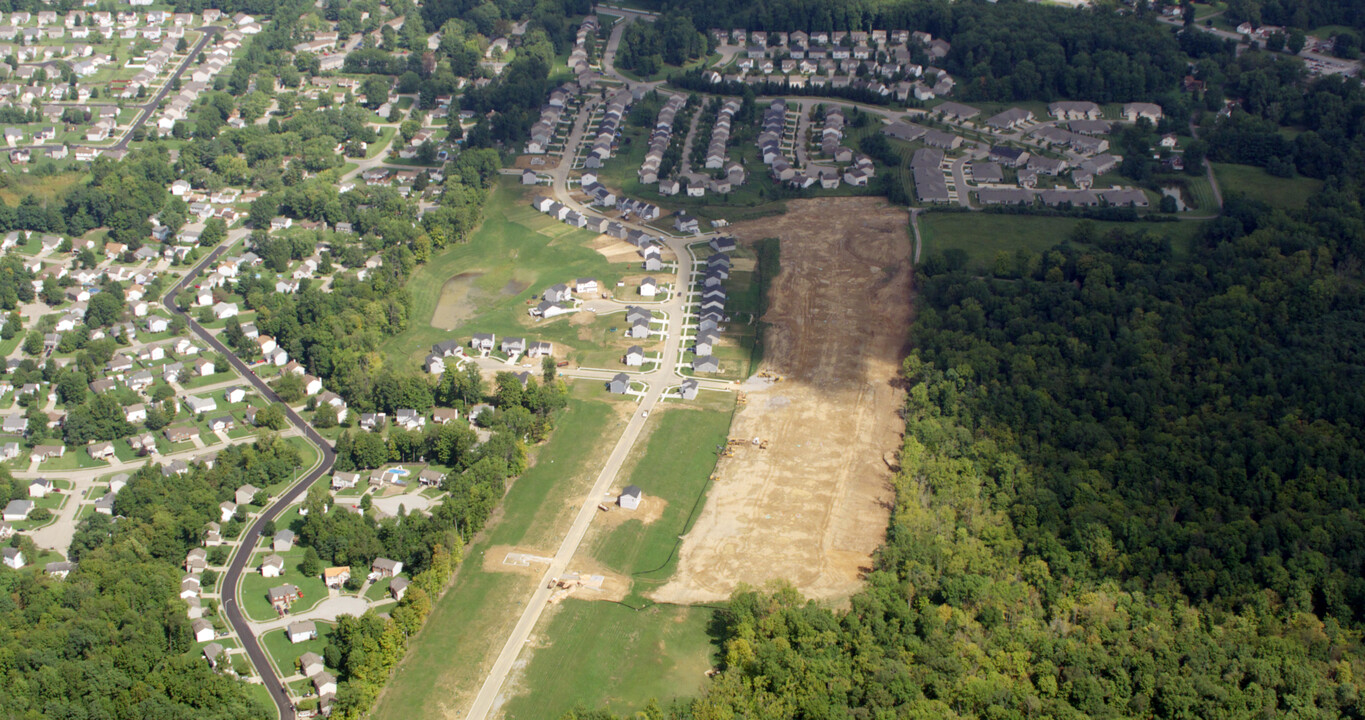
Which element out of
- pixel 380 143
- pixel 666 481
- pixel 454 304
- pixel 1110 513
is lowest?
pixel 454 304

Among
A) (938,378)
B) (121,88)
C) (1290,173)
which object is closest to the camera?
(938,378)

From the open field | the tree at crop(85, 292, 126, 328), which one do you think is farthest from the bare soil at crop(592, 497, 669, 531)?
the tree at crop(85, 292, 126, 328)

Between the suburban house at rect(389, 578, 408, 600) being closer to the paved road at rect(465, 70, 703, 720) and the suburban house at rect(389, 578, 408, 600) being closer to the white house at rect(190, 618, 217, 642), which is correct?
the paved road at rect(465, 70, 703, 720)

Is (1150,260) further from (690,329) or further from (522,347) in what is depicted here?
(522,347)

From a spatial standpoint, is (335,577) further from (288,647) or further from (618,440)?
(618,440)

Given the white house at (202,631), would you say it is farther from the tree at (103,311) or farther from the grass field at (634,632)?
the tree at (103,311)

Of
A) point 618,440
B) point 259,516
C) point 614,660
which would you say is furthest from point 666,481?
point 259,516

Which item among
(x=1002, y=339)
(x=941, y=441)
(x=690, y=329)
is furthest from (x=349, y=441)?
(x=1002, y=339)
